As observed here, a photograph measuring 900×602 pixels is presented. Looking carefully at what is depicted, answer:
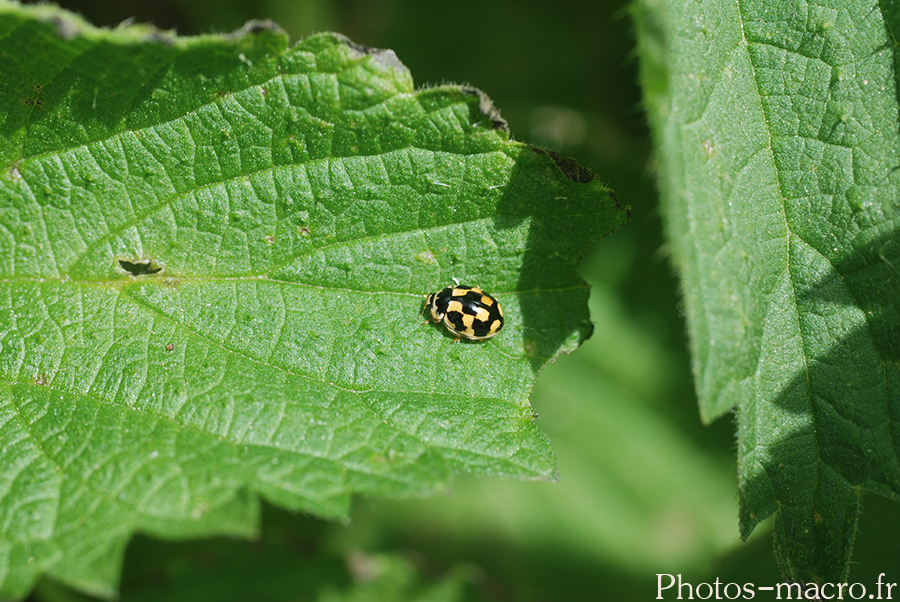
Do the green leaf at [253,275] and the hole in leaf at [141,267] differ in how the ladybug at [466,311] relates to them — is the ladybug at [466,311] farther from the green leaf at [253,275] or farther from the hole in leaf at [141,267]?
the hole in leaf at [141,267]

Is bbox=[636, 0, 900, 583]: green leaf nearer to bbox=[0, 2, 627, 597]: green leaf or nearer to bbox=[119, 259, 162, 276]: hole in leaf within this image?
bbox=[0, 2, 627, 597]: green leaf

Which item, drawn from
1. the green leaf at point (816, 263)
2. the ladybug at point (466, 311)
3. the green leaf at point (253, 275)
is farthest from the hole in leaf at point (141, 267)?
the green leaf at point (816, 263)

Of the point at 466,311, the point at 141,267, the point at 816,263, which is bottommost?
the point at 466,311

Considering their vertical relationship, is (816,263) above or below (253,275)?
above

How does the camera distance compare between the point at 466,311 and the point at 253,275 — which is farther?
the point at 253,275

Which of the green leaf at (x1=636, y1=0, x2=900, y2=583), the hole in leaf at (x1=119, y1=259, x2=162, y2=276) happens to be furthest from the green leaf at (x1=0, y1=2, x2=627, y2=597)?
the green leaf at (x1=636, y1=0, x2=900, y2=583)

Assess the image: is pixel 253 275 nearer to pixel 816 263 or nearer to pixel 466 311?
pixel 466 311

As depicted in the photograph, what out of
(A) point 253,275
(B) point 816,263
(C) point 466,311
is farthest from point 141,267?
(B) point 816,263

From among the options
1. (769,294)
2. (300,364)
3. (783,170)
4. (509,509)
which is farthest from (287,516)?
(783,170)
